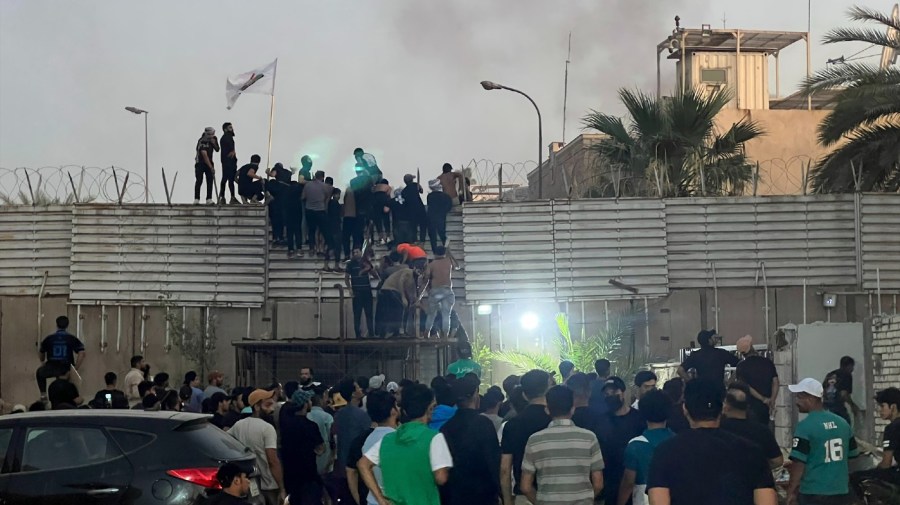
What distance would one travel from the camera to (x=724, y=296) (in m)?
23.9

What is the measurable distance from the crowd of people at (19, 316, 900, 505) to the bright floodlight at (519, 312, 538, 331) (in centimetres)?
1300

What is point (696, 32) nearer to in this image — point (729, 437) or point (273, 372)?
point (273, 372)

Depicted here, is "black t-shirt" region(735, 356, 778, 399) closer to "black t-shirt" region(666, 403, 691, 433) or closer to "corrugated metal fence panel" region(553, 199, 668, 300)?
"black t-shirt" region(666, 403, 691, 433)

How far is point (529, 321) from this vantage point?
77.3ft

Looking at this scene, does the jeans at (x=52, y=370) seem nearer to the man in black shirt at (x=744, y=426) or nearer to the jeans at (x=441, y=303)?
the jeans at (x=441, y=303)

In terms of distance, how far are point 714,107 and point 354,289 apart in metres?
9.06

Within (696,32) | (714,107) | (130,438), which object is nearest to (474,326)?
(714,107)

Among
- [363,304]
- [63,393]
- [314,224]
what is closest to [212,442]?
[63,393]

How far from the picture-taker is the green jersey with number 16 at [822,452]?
8273 mm

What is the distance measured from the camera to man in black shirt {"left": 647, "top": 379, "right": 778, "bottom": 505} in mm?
5793

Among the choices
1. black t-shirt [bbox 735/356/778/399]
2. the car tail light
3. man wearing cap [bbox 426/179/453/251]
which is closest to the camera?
the car tail light

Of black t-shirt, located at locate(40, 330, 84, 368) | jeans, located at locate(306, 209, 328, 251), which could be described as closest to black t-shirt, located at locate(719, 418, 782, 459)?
black t-shirt, located at locate(40, 330, 84, 368)

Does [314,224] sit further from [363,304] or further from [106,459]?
[106,459]

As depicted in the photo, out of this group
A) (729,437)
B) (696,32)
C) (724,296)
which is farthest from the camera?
(696,32)
